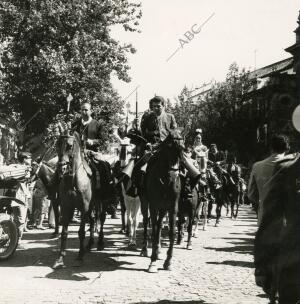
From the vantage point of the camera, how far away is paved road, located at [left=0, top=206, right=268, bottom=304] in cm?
754

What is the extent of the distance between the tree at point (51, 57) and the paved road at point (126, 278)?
55.1 feet

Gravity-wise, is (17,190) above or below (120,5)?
below

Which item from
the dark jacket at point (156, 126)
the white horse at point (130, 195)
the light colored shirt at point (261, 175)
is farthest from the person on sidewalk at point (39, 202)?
the light colored shirt at point (261, 175)

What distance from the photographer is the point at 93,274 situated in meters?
9.33

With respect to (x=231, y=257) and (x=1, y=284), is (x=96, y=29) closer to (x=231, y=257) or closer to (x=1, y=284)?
(x=231, y=257)

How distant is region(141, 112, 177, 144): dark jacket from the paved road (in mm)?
2549

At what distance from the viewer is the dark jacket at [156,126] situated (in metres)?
11.2

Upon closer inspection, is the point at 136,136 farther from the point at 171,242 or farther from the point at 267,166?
the point at 267,166

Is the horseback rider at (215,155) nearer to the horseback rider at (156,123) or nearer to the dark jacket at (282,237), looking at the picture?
the horseback rider at (156,123)

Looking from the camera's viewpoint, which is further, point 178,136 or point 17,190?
point 17,190

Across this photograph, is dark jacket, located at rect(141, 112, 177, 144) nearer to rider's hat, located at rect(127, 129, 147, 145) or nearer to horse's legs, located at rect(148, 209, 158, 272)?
rider's hat, located at rect(127, 129, 147, 145)

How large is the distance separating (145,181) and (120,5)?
23816 millimetres

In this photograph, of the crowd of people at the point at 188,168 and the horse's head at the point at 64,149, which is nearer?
the crowd of people at the point at 188,168

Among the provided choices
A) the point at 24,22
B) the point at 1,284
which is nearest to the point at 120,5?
the point at 24,22
